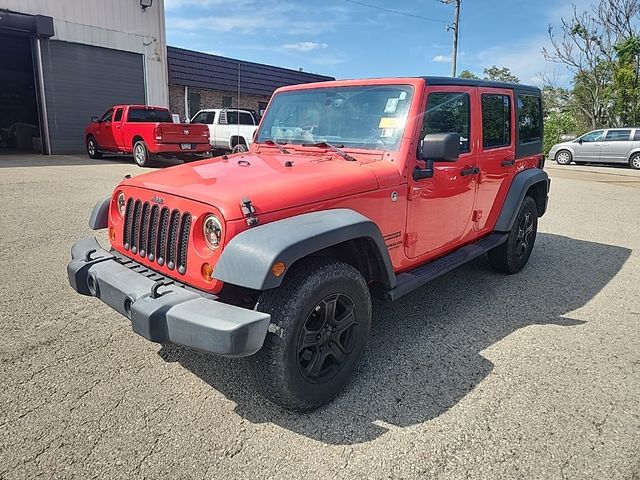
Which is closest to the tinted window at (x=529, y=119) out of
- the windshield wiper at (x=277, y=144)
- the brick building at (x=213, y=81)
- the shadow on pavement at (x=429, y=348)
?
the shadow on pavement at (x=429, y=348)

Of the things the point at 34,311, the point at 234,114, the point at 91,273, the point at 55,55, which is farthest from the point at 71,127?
the point at 91,273

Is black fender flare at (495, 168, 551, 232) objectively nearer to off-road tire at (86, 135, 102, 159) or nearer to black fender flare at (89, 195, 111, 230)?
black fender flare at (89, 195, 111, 230)

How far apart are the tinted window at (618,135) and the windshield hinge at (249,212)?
66.3ft

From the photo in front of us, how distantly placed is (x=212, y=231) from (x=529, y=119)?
394 centimetres

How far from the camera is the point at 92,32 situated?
16062 mm

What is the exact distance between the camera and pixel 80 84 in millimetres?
16250

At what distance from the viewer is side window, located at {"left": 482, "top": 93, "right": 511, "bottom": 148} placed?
4.08 meters

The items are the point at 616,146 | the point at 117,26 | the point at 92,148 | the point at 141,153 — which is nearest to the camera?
the point at 141,153

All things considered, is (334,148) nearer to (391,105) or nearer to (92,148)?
(391,105)

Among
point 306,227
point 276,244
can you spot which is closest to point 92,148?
point 306,227

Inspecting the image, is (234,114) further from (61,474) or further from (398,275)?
(61,474)

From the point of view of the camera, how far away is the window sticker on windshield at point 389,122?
323 cm

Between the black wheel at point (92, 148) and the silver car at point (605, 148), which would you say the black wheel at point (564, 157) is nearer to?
the silver car at point (605, 148)

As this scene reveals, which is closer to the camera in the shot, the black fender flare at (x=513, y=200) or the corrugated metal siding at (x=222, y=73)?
the black fender flare at (x=513, y=200)
